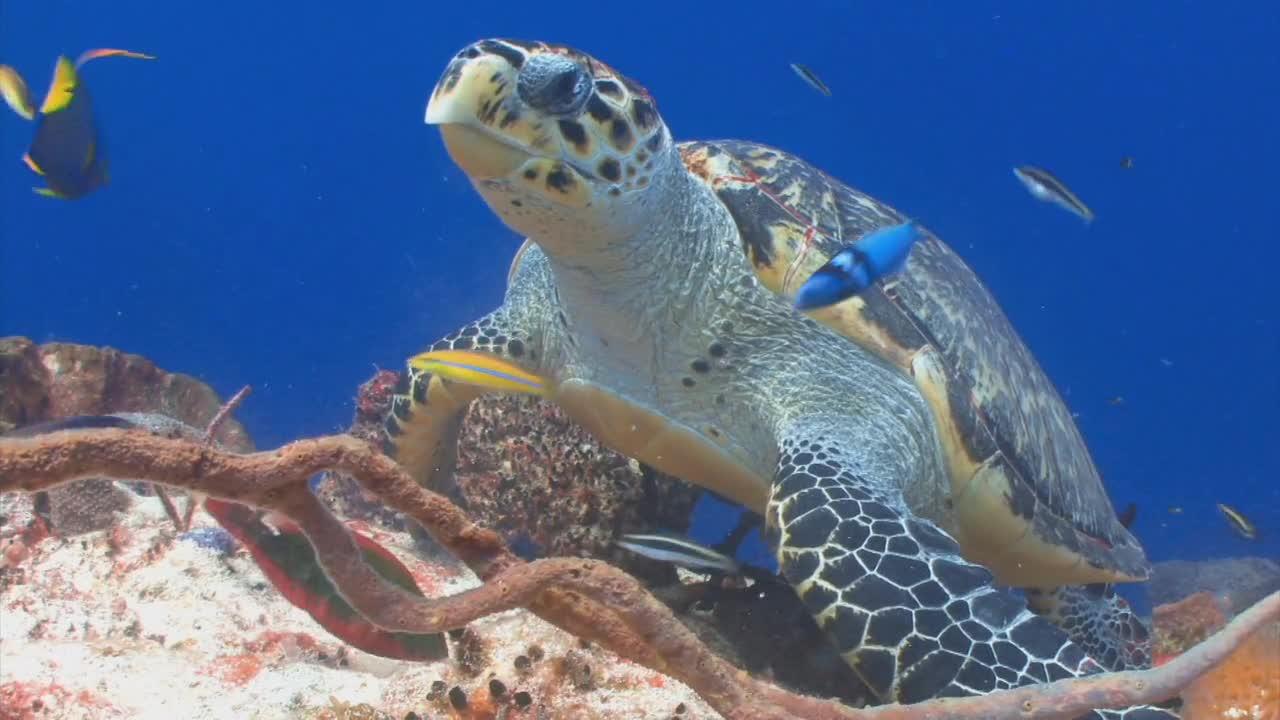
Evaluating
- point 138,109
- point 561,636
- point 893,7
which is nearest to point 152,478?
point 561,636

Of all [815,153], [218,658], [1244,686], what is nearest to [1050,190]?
[1244,686]

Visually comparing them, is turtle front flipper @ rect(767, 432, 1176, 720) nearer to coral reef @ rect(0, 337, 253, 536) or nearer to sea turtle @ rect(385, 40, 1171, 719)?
sea turtle @ rect(385, 40, 1171, 719)

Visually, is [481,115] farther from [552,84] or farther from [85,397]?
[85,397]

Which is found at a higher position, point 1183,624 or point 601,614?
point 601,614

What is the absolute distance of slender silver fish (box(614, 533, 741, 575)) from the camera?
2.85 metres

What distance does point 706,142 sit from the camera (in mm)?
4371

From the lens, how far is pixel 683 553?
9.41ft

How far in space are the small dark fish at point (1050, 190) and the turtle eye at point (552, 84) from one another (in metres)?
4.49

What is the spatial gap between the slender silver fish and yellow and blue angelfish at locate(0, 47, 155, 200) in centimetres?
Result: 312

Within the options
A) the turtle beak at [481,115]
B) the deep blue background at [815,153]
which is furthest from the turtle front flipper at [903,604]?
the deep blue background at [815,153]

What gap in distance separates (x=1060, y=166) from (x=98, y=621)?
56.2 m

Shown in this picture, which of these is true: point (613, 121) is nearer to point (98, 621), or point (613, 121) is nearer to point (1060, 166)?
point (98, 621)

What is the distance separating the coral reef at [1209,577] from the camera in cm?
895

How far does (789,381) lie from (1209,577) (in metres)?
8.96
